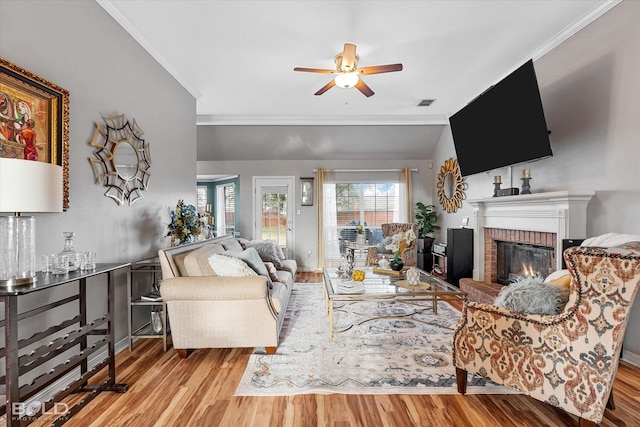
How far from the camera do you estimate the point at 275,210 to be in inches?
277

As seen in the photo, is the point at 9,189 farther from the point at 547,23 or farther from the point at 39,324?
the point at 547,23

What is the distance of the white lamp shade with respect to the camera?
1438 mm

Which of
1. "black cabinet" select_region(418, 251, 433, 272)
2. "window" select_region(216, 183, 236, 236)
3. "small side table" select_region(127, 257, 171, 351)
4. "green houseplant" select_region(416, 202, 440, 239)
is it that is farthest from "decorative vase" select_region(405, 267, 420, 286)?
"window" select_region(216, 183, 236, 236)

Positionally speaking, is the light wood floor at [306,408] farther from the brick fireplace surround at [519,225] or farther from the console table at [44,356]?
the brick fireplace surround at [519,225]

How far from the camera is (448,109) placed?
5574 mm

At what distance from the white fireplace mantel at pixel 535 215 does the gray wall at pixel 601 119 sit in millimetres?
159

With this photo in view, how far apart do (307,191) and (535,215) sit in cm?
428

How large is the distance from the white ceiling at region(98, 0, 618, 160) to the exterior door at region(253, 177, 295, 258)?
2251 mm

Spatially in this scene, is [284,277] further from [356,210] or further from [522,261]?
[356,210]

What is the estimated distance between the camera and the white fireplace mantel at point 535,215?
9.87ft

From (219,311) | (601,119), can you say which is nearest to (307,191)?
(219,311)

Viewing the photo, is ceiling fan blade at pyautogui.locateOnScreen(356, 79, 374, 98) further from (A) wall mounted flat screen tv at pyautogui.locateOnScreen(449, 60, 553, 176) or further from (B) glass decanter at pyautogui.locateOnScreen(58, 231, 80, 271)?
(B) glass decanter at pyautogui.locateOnScreen(58, 231, 80, 271)

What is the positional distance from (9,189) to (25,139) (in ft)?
2.38

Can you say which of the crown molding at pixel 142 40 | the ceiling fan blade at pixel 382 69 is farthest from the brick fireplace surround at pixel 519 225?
the crown molding at pixel 142 40
